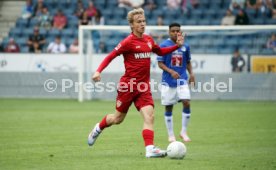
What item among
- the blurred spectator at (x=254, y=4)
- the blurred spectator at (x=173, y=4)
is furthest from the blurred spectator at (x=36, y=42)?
the blurred spectator at (x=254, y=4)

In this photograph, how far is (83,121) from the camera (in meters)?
18.5

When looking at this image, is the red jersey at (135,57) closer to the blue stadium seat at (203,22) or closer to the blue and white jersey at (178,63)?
the blue and white jersey at (178,63)

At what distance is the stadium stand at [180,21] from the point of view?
2667cm

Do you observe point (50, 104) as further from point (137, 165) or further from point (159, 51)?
point (137, 165)

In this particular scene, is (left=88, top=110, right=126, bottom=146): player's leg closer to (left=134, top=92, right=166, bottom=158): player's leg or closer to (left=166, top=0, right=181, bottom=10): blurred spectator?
(left=134, top=92, right=166, bottom=158): player's leg

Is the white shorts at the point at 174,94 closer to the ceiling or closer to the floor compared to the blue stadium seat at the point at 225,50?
closer to the ceiling

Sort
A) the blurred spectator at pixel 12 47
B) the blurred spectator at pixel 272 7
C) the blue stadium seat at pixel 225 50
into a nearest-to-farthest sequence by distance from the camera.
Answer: the blue stadium seat at pixel 225 50
the blurred spectator at pixel 272 7
the blurred spectator at pixel 12 47

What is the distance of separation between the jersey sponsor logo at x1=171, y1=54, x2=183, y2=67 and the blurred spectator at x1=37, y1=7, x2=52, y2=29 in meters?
17.5

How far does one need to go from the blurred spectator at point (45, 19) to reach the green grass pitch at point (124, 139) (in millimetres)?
7970

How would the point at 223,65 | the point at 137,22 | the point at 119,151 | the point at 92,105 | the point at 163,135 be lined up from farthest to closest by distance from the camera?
1. the point at 223,65
2. the point at 92,105
3. the point at 163,135
4. the point at 119,151
5. the point at 137,22

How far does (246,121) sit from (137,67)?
25.0 feet

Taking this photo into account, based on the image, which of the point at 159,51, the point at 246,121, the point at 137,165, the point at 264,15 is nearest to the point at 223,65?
the point at 264,15

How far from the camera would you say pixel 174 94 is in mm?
14570

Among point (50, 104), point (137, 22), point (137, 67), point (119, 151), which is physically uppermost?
point (137, 22)
